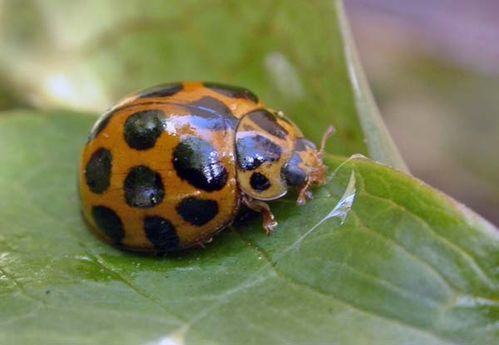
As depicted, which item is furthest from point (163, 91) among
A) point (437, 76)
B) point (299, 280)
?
point (437, 76)

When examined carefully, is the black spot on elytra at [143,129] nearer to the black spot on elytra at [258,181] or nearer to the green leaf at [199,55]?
the black spot on elytra at [258,181]

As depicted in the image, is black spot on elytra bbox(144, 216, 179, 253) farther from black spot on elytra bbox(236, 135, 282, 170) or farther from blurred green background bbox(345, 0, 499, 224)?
blurred green background bbox(345, 0, 499, 224)

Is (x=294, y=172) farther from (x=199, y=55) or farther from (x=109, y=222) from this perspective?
(x=199, y=55)

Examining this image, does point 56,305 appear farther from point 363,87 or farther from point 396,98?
point 396,98

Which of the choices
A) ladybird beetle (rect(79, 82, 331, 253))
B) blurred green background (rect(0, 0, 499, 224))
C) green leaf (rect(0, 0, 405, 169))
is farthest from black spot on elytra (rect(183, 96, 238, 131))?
blurred green background (rect(0, 0, 499, 224))

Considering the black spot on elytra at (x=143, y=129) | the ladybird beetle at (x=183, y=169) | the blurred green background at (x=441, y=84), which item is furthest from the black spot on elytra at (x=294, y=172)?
the blurred green background at (x=441, y=84)
